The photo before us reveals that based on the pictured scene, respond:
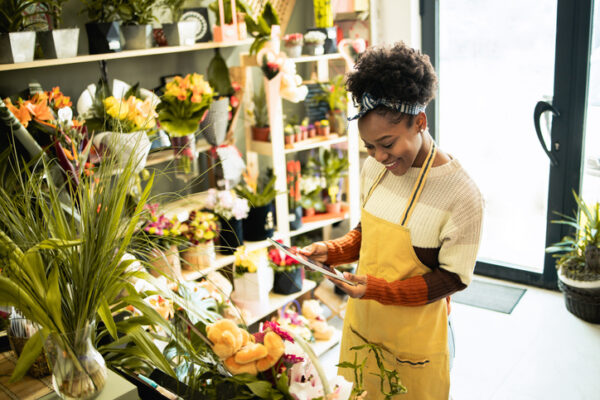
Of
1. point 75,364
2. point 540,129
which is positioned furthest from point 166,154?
point 540,129

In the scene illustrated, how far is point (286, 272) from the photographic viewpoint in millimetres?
3053

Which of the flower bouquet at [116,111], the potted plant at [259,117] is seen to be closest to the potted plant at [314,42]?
the potted plant at [259,117]

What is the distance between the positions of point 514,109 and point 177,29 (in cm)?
222

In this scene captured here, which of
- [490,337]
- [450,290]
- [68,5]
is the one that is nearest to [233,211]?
[68,5]

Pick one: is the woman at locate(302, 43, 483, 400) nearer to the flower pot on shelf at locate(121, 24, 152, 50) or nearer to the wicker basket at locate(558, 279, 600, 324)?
the flower pot on shelf at locate(121, 24, 152, 50)

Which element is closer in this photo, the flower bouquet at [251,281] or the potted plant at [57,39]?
the potted plant at [57,39]

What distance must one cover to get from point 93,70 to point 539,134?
257 cm

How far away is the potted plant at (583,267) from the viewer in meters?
3.15

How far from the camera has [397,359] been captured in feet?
5.46

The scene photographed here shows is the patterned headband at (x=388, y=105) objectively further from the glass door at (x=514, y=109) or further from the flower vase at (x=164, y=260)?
the glass door at (x=514, y=109)

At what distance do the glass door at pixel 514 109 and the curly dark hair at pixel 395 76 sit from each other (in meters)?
1.86

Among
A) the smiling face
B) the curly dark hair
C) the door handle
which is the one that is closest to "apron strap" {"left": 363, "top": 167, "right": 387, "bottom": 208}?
the smiling face

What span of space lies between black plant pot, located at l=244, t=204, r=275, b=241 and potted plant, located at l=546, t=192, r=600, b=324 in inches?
67.5

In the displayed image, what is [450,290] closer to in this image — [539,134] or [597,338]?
[597,338]
